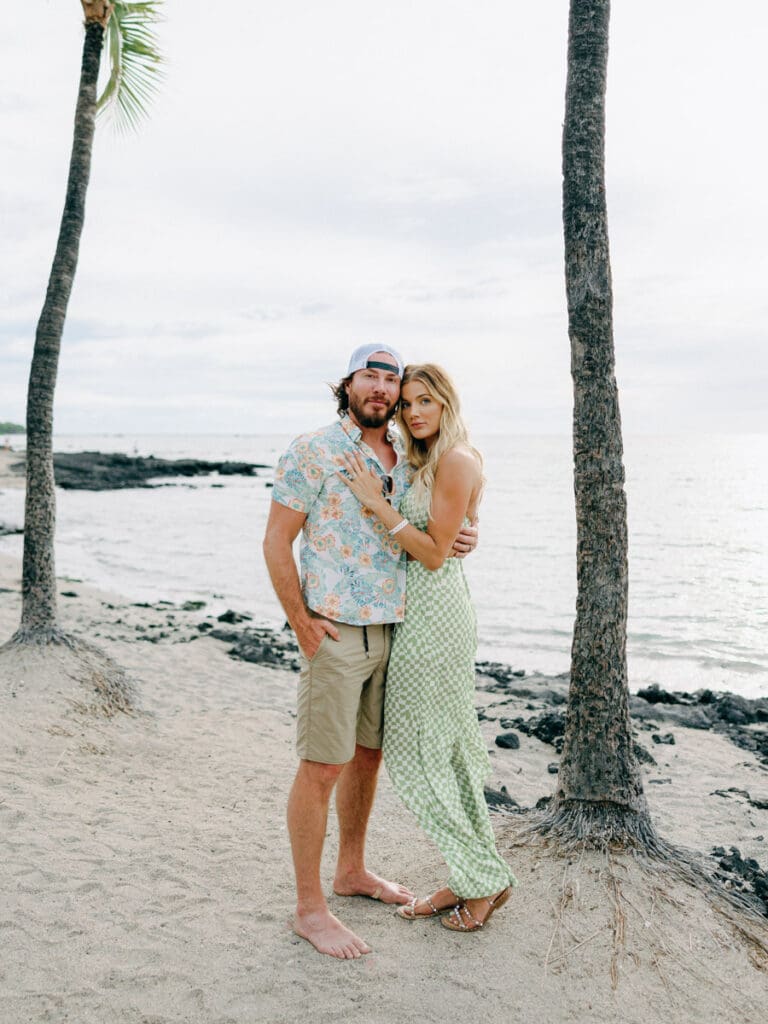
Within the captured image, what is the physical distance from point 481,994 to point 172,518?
1219 inches

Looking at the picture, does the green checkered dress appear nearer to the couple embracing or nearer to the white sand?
the couple embracing

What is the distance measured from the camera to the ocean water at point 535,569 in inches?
505

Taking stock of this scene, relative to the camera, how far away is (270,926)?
379 centimetres

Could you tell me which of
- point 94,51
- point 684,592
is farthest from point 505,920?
point 684,592

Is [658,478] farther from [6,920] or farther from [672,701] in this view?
[6,920]

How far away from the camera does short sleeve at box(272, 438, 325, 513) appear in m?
3.54

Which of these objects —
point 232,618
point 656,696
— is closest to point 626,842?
point 656,696

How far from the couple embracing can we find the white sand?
0.24 m

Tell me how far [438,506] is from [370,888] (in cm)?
197

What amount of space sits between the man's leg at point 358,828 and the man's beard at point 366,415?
4.91 ft

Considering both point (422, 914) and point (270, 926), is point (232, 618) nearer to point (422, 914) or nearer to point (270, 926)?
point (270, 926)

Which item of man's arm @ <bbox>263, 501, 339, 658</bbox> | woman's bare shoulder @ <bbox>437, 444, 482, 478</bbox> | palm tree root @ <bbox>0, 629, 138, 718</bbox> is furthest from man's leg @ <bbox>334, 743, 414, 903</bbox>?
palm tree root @ <bbox>0, 629, 138, 718</bbox>

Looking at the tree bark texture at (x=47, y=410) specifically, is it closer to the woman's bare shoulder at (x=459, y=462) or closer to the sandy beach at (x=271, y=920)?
the sandy beach at (x=271, y=920)

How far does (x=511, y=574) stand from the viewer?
2016cm
